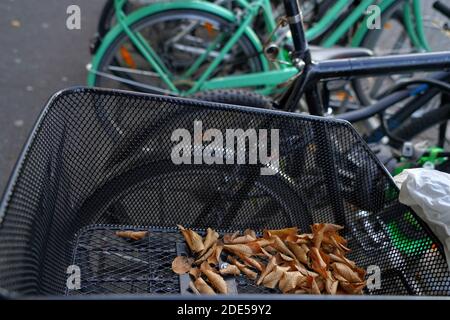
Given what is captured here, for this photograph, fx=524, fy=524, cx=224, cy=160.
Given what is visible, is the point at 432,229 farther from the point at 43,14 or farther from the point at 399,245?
the point at 43,14

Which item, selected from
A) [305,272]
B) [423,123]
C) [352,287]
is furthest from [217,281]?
[423,123]

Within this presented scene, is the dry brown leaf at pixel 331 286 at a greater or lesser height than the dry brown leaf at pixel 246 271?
lesser

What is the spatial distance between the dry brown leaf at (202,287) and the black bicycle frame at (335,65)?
995 mm

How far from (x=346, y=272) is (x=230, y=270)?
1.19 feet

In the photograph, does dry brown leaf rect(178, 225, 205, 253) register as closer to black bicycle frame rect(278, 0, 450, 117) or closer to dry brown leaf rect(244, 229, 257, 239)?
dry brown leaf rect(244, 229, 257, 239)

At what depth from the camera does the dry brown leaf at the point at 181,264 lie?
62.3 inches

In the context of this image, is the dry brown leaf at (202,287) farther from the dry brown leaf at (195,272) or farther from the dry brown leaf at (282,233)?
the dry brown leaf at (282,233)

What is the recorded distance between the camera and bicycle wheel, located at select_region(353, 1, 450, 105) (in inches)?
139

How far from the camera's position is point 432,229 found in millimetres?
1560

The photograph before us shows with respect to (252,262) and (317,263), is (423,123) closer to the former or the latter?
(317,263)

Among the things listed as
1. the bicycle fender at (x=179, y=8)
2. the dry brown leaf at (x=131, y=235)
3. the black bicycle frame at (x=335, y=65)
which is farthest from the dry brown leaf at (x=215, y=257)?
the bicycle fender at (x=179, y=8)

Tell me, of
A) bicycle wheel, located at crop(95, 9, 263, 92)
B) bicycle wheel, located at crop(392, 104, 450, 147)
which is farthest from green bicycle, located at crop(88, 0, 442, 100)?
bicycle wheel, located at crop(392, 104, 450, 147)

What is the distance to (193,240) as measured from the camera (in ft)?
5.50
